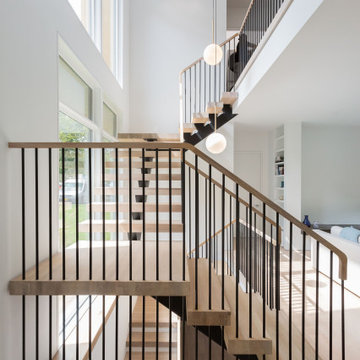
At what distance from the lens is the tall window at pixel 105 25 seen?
143 inches

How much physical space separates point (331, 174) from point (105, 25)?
5.74 meters

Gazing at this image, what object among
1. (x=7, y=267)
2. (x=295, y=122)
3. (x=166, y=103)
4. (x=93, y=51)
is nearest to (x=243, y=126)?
(x=295, y=122)

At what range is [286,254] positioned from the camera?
5797 mm

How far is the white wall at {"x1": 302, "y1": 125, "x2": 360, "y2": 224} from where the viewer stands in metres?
6.57

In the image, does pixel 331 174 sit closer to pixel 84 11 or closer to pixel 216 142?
pixel 216 142

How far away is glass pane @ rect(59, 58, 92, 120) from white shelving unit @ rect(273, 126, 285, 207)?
441 cm

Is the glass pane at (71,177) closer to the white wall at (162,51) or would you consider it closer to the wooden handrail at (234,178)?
the wooden handrail at (234,178)

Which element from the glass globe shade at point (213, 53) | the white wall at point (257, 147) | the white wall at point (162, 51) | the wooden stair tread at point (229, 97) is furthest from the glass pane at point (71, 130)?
the white wall at point (257, 147)

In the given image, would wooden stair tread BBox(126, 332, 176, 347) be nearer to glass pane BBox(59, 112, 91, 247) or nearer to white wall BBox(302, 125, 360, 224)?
glass pane BBox(59, 112, 91, 247)

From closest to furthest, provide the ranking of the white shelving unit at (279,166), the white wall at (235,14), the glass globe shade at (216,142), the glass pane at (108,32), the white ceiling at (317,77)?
the white ceiling at (317,77) < the glass globe shade at (216,142) < the glass pane at (108,32) < the white shelving unit at (279,166) < the white wall at (235,14)

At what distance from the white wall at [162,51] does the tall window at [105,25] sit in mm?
770

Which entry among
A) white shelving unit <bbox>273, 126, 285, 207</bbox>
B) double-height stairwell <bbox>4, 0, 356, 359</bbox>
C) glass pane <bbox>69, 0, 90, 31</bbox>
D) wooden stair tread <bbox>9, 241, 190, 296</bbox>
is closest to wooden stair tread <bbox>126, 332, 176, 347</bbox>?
double-height stairwell <bbox>4, 0, 356, 359</bbox>

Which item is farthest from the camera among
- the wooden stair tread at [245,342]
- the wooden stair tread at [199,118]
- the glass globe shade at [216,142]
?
the wooden stair tread at [199,118]

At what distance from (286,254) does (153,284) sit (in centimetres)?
466
